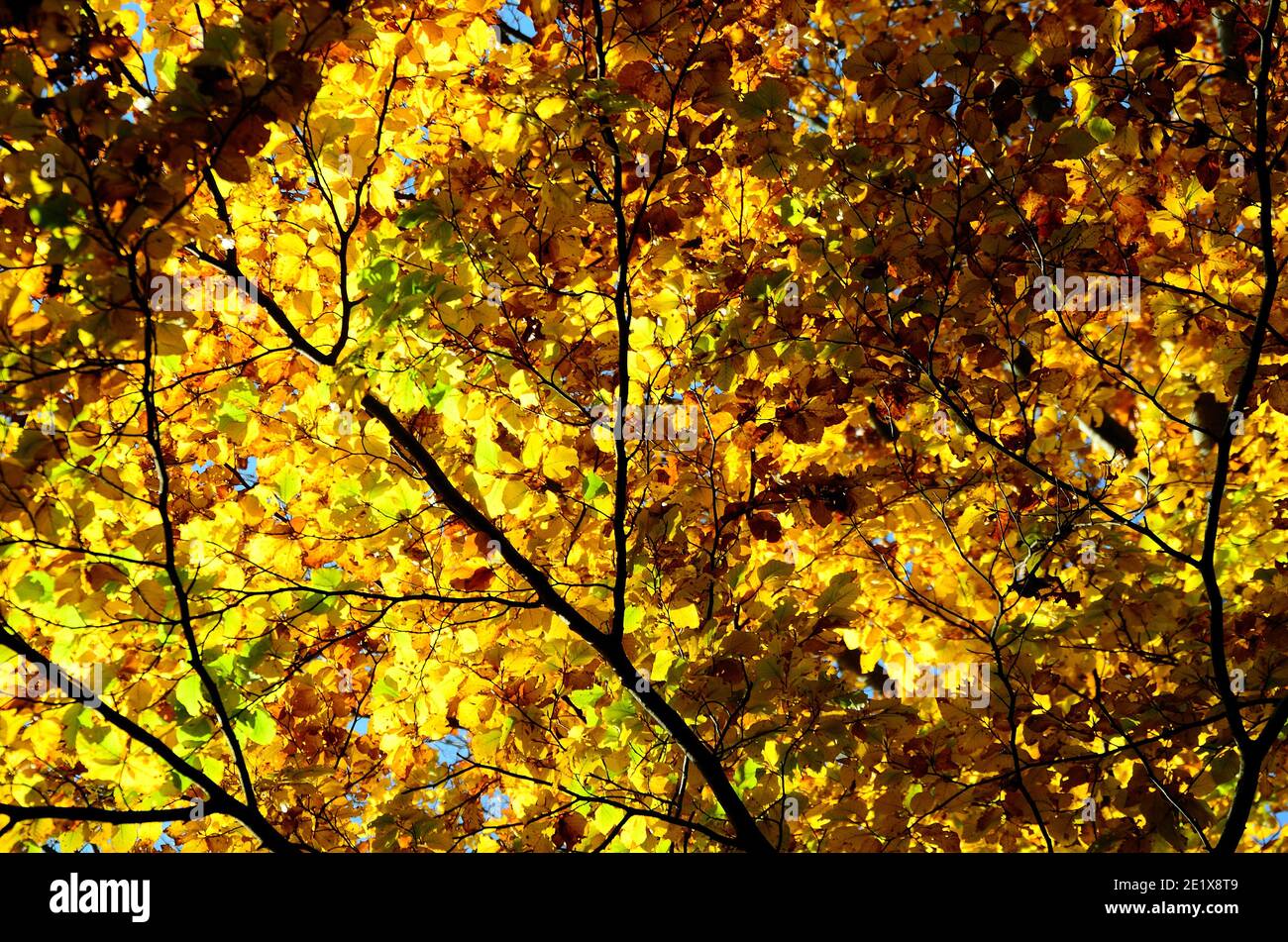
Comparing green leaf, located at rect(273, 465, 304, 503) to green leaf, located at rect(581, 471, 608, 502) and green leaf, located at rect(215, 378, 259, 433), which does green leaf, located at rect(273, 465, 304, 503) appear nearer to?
green leaf, located at rect(215, 378, 259, 433)

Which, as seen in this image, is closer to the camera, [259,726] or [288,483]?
[259,726]

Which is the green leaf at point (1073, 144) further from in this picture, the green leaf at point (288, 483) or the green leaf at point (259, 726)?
the green leaf at point (259, 726)

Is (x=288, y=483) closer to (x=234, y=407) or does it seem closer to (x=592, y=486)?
(x=234, y=407)

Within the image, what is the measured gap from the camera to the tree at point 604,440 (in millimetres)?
2807

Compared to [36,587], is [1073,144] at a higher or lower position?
higher

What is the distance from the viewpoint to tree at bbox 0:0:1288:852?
281 cm

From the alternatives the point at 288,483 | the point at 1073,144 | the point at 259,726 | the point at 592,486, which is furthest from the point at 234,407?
the point at 1073,144

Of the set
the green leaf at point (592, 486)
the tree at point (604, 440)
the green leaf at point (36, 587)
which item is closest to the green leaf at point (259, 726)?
the tree at point (604, 440)

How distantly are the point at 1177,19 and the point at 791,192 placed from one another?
129 centimetres

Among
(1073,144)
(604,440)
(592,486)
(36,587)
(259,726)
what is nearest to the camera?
(36,587)

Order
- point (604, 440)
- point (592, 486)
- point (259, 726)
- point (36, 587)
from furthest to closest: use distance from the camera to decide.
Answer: point (604, 440)
point (592, 486)
point (259, 726)
point (36, 587)

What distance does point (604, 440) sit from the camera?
11.1ft
